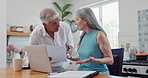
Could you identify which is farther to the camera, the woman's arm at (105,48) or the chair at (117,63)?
the chair at (117,63)

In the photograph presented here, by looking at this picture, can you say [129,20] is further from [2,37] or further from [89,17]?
[2,37]

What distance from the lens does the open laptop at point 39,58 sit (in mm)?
1470

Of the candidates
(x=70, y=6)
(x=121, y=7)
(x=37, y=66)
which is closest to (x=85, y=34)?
(x=37, y=66)

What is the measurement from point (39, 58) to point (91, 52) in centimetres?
47

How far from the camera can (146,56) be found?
2711mm

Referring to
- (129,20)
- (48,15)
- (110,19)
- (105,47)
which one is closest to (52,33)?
(48,15)

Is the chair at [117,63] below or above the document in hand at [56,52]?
below

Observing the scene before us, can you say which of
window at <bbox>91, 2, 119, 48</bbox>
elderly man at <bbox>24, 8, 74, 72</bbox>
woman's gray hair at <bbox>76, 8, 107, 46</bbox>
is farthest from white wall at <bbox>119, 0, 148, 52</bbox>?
woman's gray hair at <bbox>76, 8, 107, 46</bbox>

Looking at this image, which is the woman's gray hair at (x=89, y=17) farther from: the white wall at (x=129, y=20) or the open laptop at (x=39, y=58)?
the white wall at (x=129, y=20)

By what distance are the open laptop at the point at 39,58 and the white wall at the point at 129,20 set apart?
2.12 metres

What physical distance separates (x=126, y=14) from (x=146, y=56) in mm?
995

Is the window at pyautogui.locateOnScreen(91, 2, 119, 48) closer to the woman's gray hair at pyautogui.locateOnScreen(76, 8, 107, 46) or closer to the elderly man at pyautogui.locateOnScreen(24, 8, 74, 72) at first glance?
the elderly man at pyautogui.locateOnScreen(24, 8, 74, 72)

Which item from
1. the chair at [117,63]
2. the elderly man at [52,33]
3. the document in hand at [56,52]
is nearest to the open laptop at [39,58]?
the document in hand at [56,52]

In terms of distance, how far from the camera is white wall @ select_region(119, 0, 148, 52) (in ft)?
10.5
